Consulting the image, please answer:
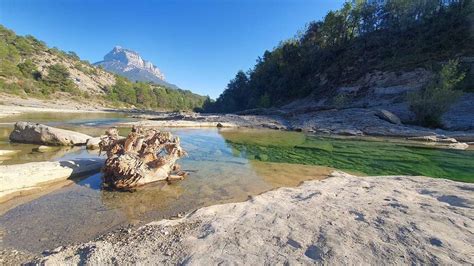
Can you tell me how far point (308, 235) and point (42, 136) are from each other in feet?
48.5

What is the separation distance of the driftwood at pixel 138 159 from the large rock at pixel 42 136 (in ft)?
18.9

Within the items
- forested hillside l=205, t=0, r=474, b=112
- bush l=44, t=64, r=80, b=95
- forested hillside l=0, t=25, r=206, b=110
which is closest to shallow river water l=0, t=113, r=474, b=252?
forested hillside l=205, t=0, r=474, b=112

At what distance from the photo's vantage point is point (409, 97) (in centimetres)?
3077

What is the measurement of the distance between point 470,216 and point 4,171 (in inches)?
422

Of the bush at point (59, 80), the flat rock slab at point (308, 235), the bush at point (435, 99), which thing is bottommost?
the flat rock slab at point (308, 235)

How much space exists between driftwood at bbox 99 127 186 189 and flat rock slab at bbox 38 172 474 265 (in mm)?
3058

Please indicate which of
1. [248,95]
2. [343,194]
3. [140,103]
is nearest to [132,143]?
[343,194]

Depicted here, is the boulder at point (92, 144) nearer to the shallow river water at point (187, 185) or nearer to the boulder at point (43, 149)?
the shallow river water at point (187, 185)

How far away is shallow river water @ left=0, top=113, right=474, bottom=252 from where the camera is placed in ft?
18.4

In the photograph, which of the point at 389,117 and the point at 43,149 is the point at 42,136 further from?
the point at 389,117

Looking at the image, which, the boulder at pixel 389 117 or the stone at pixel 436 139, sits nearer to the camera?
the stone at pixel 436 139

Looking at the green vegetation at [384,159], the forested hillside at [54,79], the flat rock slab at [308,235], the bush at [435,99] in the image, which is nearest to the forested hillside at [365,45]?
the bush at [435,99]

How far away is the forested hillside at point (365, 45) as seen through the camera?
46.8 meters

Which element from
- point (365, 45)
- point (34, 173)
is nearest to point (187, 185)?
point (34, 173)
